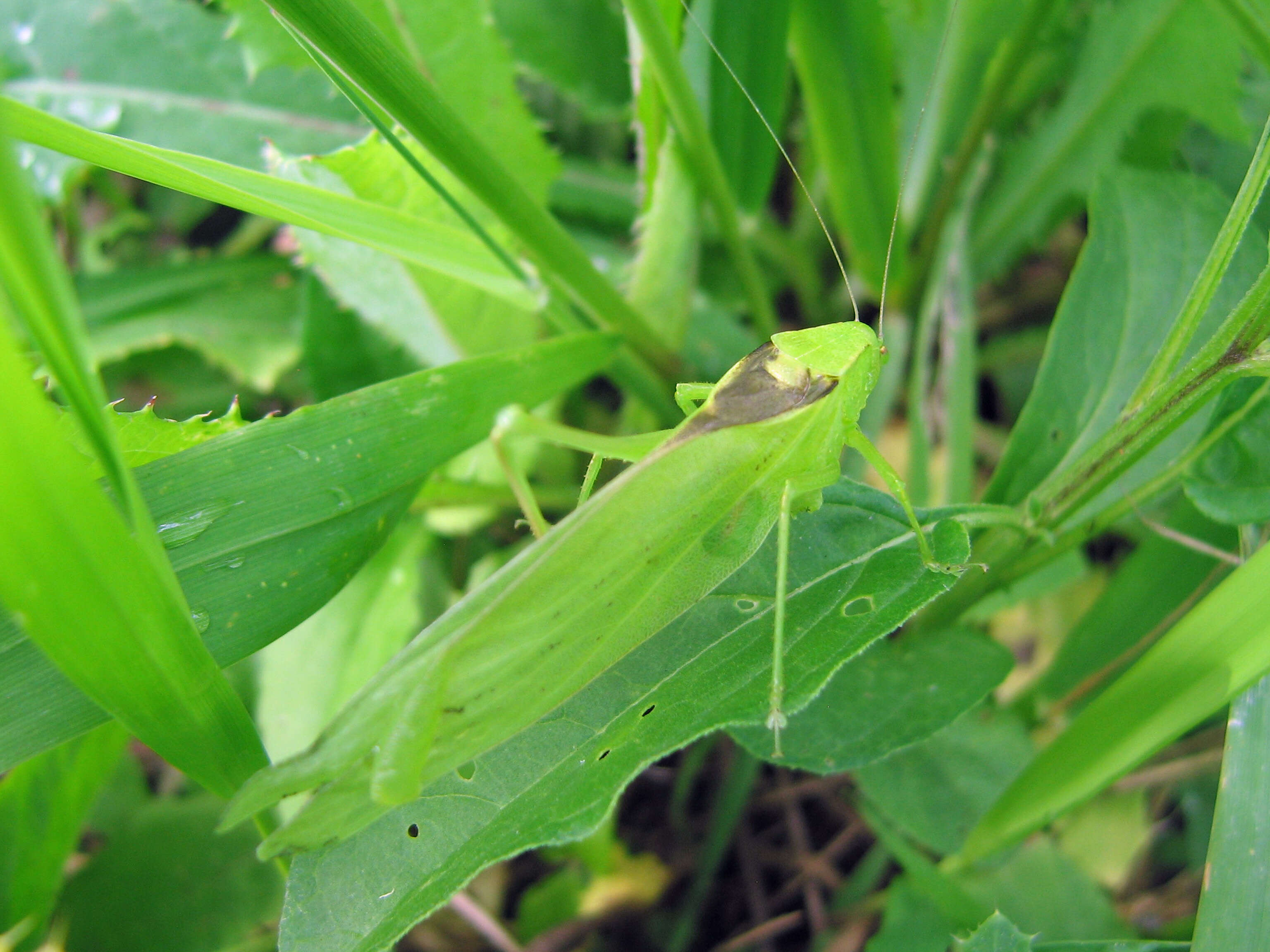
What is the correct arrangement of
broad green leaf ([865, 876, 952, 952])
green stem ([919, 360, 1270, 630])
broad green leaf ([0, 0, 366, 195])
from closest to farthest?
green stem ([919, 360, 1270, 630]) → broad green leaf ([865, 876, 952, 952]) → broad green leaf ([0, 0, 366, 195])

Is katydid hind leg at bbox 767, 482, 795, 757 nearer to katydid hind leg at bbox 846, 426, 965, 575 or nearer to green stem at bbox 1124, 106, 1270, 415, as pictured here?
katydid hind leg at bbox 846, 426, 965, 575

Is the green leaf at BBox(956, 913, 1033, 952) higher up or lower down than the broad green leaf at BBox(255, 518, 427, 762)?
higher up

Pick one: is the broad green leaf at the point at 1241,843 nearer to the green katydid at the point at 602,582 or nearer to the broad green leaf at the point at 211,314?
the green katydid at the point at 602,582

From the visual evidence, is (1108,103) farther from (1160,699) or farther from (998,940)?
(998,940)

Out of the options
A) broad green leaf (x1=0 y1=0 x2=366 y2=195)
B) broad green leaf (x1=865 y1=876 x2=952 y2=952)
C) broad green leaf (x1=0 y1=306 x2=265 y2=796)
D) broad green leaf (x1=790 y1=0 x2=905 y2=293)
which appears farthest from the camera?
broad green leaf (x1=0 y1=0 x2=366 y2=195)

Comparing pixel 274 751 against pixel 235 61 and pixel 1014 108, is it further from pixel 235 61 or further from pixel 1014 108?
pixel 1014 108

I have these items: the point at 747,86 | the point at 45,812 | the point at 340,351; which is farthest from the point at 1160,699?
the point at 45,812

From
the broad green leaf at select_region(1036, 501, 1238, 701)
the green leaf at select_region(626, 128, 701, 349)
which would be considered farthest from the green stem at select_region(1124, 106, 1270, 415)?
the green leaf at select_region(626, 128, 701, 349)
